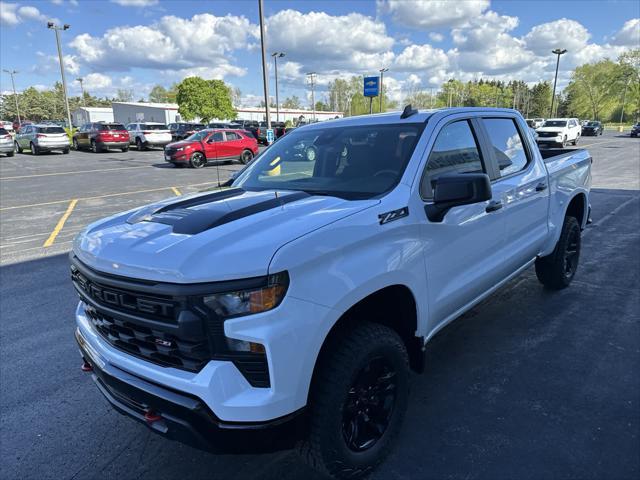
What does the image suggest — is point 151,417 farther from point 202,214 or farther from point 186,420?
point 202,214

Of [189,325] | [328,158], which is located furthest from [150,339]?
[328,158]

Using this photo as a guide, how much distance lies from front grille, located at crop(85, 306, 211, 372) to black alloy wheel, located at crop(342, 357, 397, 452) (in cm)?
76

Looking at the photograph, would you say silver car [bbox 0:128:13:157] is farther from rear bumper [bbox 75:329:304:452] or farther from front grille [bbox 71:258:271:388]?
rear bumper [bbox 75:329:304:452]

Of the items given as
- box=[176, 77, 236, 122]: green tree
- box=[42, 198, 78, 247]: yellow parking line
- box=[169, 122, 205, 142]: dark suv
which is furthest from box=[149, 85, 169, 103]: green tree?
box=[42, 198, 78, 247]: yellow parking line

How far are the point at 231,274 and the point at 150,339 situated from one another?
21.3 inches

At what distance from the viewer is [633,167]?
717 inches

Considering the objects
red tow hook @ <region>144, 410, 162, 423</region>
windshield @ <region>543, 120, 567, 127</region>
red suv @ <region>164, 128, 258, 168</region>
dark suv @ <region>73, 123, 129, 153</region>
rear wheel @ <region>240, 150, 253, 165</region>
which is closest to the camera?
red tow hook @ <region>144, 410, 162, 423</region>

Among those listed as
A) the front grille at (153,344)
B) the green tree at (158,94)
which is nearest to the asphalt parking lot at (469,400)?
the front grille at (153,344)

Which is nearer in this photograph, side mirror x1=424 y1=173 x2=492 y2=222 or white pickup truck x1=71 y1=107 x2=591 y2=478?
white pickup truck x1=71 y1=107 x2=591 y2=478

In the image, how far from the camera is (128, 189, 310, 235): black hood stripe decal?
2.20 m

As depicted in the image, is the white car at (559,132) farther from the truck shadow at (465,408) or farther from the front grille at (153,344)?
the front grille at (153,344)

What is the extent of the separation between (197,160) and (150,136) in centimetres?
1170

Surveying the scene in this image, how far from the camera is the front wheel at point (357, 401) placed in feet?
6.75

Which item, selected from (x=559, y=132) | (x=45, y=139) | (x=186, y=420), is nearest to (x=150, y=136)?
(x=45, y=139)
